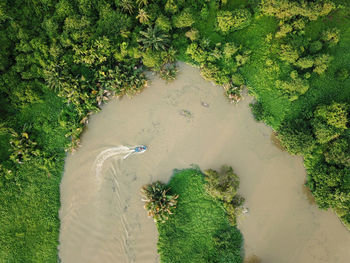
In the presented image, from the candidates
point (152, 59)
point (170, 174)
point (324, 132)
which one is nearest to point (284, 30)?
point (324, 132)

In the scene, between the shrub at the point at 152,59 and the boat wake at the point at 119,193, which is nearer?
the shrub at the point at 152,59

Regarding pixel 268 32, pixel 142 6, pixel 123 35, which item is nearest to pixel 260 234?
pixel 268 32

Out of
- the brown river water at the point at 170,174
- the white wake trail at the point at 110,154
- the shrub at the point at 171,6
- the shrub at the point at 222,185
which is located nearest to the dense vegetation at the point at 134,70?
the shrub at the point at 171,6

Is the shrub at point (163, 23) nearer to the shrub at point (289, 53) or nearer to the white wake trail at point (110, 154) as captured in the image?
the shrub at point (289, 53)

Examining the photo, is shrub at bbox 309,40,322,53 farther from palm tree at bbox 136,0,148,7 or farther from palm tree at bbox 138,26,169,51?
palm tree at bbox 136,0,148,7

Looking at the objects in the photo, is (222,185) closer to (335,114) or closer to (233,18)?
(335,114)

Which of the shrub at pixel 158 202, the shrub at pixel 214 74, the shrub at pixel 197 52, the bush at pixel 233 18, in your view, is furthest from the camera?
the shrub at pixel 214 74

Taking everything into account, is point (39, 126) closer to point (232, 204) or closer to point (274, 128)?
point (232, 204)
